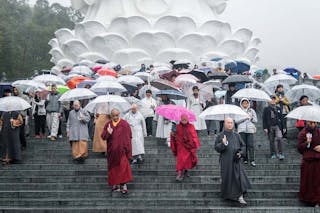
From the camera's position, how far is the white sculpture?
1684cm

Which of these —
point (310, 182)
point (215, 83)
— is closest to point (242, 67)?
point (215, 83)

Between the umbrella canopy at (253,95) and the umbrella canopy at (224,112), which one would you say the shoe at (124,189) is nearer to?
the umbrella canopy at (224,112)

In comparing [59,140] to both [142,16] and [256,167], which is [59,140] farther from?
[142,16]

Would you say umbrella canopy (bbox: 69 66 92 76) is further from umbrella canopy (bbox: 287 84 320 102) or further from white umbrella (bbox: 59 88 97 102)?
umbrella canopy (bbox: 287 84 320 102)

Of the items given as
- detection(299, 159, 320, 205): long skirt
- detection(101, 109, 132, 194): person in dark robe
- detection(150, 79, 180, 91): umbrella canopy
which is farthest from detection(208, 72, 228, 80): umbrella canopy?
detection(299, 159, 320, 205): long skirt

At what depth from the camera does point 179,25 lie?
1695cm

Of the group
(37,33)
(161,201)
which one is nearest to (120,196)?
(161,201)

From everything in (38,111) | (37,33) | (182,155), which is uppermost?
(37,33)

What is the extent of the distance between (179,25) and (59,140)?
28.1 feet

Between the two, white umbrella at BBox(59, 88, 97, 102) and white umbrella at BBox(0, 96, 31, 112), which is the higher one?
white umbrella at BBox(59, 88, 97, 102)

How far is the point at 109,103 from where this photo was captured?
8750 millimetres

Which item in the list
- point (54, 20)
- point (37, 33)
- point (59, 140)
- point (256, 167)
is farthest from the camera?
point (54, 20)

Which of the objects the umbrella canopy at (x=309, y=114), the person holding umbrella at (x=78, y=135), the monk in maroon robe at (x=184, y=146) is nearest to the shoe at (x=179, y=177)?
the monk in maroon robe at (x=184, y=146)

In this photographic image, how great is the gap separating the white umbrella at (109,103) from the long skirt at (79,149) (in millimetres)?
616
